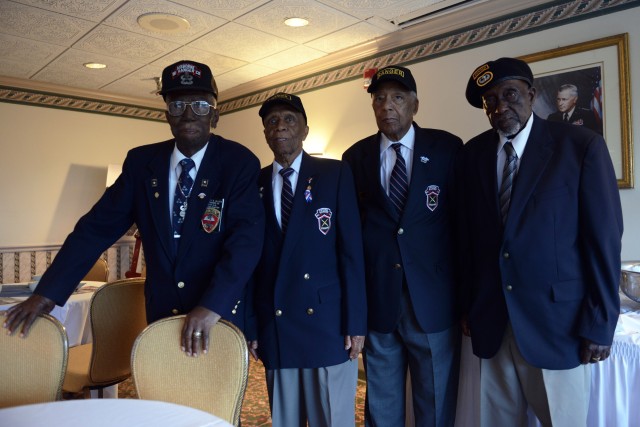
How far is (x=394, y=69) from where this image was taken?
1967 mm

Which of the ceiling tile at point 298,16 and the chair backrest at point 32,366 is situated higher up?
the ceiling tile at point 298,16

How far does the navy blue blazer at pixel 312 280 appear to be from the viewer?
5.87ft

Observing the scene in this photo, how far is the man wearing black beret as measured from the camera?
1528 millimetres

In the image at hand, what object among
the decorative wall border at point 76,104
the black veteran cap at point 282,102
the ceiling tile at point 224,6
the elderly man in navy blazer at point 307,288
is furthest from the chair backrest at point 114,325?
the decorative wall border at point 76,104

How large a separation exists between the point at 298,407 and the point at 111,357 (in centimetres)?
128

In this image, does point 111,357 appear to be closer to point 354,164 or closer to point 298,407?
point 298,407

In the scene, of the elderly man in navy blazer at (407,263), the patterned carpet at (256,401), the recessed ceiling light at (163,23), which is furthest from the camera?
the recessed ceiling light at (163,23)

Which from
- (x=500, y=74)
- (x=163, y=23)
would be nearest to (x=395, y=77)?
(x=500, y=74)

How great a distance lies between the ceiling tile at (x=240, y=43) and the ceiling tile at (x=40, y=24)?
897 mm

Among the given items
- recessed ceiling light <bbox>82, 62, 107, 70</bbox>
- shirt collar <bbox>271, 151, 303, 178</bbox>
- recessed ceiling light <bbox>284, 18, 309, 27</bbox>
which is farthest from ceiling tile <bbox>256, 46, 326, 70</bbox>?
shirt collar <bbox>271, 151, 303, 178</bbox>

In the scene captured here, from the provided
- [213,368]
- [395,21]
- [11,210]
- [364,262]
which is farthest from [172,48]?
[213,368]

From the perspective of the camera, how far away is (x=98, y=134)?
6.01m

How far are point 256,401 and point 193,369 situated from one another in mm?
2033

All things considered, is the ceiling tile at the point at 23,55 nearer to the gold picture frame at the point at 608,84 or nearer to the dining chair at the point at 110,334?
the dining chair at the point at 110,334
